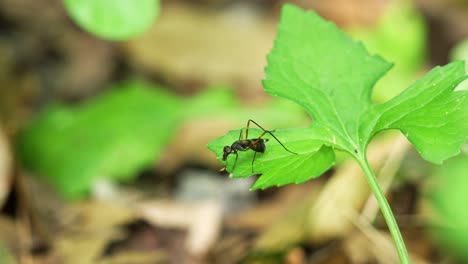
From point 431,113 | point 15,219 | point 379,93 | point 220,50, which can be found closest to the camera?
point 431,113

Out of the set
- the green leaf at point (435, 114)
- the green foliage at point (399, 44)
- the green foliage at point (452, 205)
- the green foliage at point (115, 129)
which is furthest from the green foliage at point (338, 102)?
the green foliage at point (399, 44)

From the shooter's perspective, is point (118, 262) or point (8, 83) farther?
point (8, 83)

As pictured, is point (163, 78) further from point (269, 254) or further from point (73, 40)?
point (269, 254)

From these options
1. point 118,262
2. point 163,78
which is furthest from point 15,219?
point 163,78

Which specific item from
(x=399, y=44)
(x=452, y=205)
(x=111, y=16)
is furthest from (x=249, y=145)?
(x=399, y=44)

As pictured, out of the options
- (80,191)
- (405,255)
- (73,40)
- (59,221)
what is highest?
(73,40)
